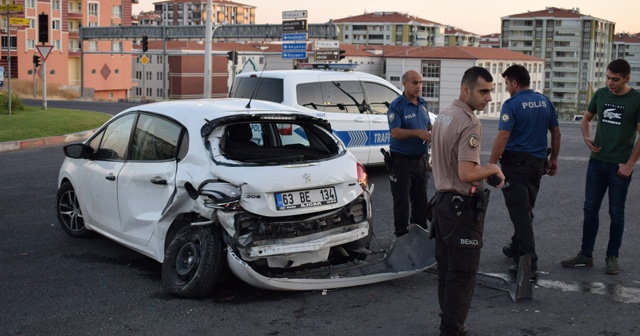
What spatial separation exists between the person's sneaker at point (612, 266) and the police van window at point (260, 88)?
6.39 m

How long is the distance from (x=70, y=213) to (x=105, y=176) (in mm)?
1162

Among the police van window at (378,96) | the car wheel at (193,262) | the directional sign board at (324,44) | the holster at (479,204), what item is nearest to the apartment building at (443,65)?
the directional sign board at (324,44)

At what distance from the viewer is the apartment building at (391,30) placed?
186250 millimetres

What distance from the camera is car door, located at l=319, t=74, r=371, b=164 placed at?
41.1 ft

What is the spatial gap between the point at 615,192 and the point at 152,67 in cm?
13073

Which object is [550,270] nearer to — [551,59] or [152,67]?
[152,67]

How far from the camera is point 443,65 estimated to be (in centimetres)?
11256

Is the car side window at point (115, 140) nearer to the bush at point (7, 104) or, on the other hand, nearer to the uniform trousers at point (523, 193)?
the uniform trousers at point (523, 193)

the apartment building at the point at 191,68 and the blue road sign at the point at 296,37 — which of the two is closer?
the blue road sign at the point at 296,37

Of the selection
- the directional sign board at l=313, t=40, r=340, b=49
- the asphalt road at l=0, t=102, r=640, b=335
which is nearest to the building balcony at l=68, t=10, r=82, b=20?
the directional sign board at l=313, t=40, r=340, b=49

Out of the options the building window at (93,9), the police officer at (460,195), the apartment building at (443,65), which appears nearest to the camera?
the police officer at (460,195)

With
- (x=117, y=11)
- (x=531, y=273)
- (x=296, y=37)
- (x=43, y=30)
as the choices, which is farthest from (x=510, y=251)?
(x=117, y=11)

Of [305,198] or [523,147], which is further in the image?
[523,147]

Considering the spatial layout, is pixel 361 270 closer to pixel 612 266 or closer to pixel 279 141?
pixel 279 141
